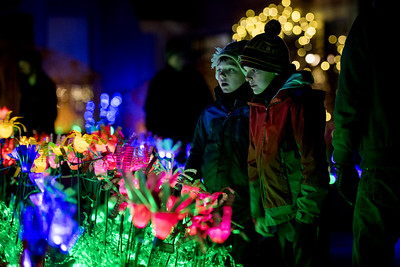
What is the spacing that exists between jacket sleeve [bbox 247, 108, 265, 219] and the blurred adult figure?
583mm

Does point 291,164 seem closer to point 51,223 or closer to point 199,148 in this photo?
point 199,148

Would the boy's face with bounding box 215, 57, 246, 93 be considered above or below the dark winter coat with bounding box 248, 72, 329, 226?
above

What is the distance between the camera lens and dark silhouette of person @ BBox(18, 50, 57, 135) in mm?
5453

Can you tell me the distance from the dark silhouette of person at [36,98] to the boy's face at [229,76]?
2481 mm

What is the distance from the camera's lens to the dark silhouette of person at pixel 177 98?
4.94 metres

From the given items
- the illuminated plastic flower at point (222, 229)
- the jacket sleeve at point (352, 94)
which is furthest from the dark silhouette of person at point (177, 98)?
the illuminated plastic flower at point (222, 229)

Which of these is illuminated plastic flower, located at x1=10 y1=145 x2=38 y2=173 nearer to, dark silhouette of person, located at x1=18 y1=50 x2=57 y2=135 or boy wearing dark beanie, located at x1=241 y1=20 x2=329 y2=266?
boy wearing dark beanie, located at x1=241 y1=20 x2=329 y2=266

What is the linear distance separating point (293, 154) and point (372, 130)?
19.0 inches

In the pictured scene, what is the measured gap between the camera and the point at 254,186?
3.21m

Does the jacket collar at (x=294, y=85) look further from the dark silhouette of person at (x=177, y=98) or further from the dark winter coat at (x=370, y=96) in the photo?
the dark silhouette of person at (x=177, y=98)

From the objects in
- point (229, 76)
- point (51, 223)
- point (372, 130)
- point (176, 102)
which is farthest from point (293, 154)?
point (176, 102)

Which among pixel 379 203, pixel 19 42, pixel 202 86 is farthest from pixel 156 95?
pixel 19 42

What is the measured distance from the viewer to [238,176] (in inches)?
138

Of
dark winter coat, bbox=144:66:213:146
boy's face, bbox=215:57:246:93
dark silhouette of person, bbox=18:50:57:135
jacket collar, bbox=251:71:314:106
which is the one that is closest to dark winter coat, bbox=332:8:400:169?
jacket collar, bbox=251:71:314:106
